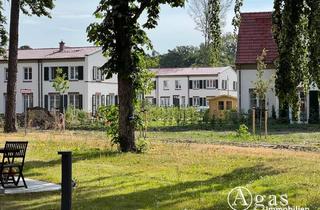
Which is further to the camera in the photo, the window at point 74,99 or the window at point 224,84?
the window at point 224,84

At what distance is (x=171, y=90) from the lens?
82875 millimetres

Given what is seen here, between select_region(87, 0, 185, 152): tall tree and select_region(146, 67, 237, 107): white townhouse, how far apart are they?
58.9 metres

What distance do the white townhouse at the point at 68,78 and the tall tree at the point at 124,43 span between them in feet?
130

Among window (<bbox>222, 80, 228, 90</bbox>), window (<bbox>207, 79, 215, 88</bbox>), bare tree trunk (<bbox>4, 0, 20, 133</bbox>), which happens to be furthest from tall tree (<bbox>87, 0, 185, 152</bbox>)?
window (<bbox>222, 80, 228, 90</bbox>)

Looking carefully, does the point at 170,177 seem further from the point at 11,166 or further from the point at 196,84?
the point at 196,84

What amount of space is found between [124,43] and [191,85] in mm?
62211

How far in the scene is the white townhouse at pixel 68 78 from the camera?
5956cm

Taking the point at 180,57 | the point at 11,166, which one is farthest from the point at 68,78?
the point at 180,57

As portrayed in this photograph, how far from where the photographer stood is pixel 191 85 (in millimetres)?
81250

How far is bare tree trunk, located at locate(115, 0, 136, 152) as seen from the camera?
1919 centimetres

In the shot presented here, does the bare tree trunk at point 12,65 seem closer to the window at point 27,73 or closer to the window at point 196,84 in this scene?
the window at point 27,73

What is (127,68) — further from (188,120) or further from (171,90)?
(171,90)

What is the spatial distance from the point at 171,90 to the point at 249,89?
39458 millimetres

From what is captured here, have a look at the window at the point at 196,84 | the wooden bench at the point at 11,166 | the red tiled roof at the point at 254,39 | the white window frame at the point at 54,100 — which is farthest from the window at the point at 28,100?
the wooden bench at the point at 11,166
